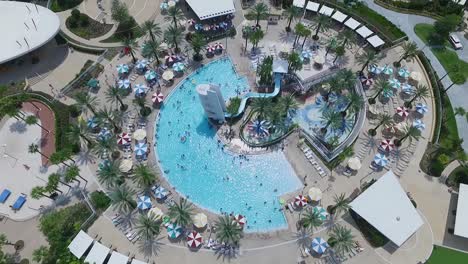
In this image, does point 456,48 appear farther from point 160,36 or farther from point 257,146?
point 160,36

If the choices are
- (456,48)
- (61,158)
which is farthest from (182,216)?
(456,48)

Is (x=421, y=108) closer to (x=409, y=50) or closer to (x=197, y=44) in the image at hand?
(x=409, y=50)

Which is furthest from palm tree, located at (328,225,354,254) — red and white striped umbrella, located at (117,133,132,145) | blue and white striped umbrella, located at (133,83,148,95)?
blue and white striped umbrella, located at (133,83,148,95)

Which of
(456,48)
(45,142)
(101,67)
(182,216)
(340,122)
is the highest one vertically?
(456,48)

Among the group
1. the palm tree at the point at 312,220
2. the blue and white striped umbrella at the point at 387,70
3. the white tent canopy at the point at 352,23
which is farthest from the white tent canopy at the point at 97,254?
the white tent canopy at the point at 352,23

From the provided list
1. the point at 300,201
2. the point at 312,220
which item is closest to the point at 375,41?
the point at 300,201

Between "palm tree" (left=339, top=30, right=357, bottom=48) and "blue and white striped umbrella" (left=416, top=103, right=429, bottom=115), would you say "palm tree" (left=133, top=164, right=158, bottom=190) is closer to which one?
"palm tree" (left=339, top=30, right=357, bottom=48)

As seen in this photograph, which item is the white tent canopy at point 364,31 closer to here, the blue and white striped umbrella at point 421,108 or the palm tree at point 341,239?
the blue and white striped umbrella at point 421,108
